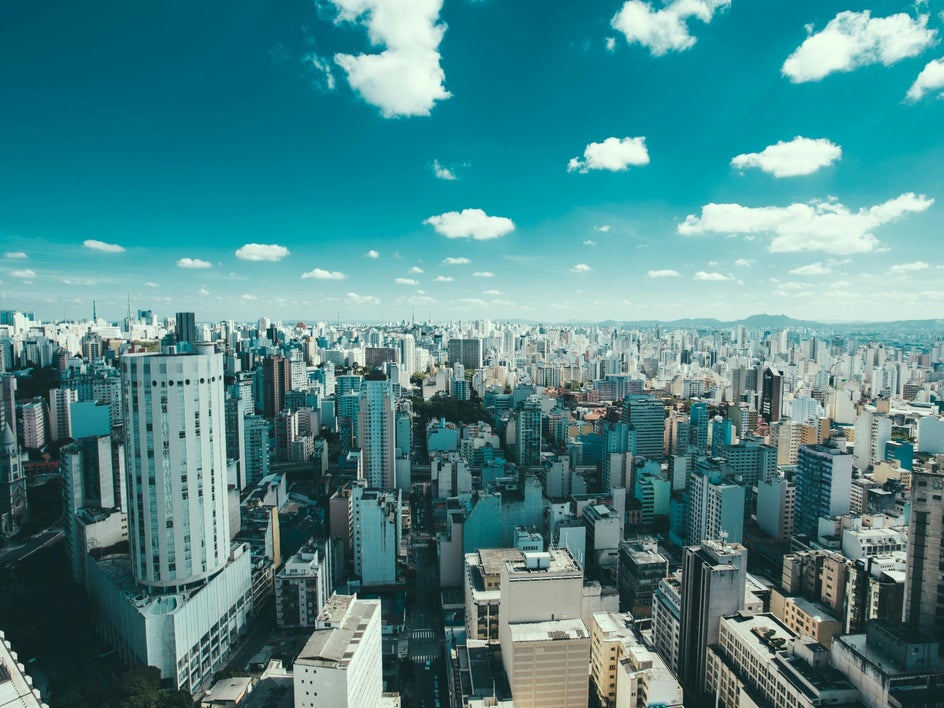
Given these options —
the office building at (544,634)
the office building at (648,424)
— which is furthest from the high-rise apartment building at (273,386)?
the office building at (544,634)

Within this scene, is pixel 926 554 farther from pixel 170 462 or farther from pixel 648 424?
pixel 648 424

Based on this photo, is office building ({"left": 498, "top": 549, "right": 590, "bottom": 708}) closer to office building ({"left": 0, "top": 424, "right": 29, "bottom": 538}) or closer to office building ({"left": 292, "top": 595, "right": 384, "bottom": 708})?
office building ({"left": 292, "top": 595, "right": 384, "bottom": 708})

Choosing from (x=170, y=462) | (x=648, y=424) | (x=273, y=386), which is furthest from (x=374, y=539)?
(x=273, y=386)

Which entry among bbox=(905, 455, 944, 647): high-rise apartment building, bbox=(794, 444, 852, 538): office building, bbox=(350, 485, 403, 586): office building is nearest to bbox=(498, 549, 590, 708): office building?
bbox=(905, 455, 944, 647): high-rise apartment building

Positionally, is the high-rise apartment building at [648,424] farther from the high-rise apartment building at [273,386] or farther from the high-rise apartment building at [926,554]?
the high-rise apartment building at [273,386]

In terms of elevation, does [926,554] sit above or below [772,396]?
above

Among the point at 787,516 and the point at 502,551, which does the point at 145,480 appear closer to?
the point at 502,551
